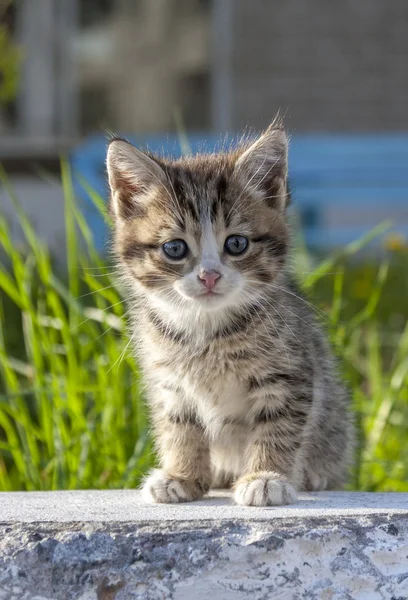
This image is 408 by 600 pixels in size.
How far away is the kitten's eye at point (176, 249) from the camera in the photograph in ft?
7.60

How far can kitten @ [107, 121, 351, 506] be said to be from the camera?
2.30 meters

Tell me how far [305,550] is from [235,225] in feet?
2.77

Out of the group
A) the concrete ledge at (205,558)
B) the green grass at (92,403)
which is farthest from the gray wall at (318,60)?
the concrete ledge at (205,558)

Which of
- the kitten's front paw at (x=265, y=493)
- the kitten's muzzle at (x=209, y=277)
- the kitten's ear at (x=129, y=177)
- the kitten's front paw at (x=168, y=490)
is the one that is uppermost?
the kitten's ear at (x=129, y=177)

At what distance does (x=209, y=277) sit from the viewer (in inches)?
87.0

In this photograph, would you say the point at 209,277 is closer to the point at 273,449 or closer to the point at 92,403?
the point at 273,449

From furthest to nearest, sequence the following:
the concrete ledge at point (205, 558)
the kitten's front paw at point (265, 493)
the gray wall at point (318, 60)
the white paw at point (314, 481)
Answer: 1. the gray wall at point (318, 60)
2. the white paw at point (314, 481)
3. the kitten's front paw at point (265, 493)
4. the concrete ledge at point (205, 558)

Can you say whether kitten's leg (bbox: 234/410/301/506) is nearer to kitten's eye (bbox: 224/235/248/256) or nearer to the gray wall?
kitten's eye (bbox: 224/235/248/256)

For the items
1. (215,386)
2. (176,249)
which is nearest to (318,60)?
(176,249)

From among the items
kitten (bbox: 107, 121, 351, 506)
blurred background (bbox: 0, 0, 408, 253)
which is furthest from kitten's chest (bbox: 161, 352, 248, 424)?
blurred background (bbox: 0, 0, 408, 253)

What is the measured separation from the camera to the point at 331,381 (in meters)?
2.65

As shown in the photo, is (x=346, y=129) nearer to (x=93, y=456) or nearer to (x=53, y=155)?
(x=53, y=155)

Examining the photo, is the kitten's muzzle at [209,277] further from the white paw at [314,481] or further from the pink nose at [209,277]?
the white paw at [314,481]

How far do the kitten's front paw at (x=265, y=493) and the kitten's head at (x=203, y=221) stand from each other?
1.43ft
